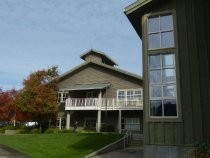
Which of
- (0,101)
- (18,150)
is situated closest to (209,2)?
(18,150)

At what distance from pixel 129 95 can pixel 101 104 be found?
127 inches

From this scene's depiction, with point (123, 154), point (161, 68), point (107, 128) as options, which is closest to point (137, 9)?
point (161, 68)

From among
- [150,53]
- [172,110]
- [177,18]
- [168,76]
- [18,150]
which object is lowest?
[18,150]

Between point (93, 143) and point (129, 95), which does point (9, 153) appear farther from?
point (129, 95)

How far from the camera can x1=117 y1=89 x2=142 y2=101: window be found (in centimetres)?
3627

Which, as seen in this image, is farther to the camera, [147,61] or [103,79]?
[103,79]

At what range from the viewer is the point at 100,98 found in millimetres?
36656

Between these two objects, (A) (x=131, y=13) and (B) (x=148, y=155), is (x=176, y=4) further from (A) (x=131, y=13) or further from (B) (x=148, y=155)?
(B) (x=148, y=155)

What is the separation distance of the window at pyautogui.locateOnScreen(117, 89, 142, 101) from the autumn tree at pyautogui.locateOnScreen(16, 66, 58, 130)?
24.3 ft

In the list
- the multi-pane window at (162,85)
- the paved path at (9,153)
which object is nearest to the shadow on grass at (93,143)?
the paved path at (9,153)

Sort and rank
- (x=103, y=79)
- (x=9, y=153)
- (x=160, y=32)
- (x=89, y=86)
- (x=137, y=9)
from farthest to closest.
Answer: (x=103, y=79) < (x=89, y=86) < (x=9, y=153) < (x=137, y=9) < (x=160, y=32)

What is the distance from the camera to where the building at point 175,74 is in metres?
15.6

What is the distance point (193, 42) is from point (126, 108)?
19591mm

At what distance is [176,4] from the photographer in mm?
17281
